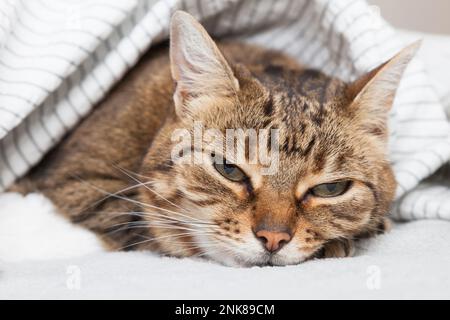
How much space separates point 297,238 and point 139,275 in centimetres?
32

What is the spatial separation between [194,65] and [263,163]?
0.30 meters

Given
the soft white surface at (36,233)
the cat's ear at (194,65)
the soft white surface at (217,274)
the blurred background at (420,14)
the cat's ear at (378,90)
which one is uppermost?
the blurred background at (420,14)

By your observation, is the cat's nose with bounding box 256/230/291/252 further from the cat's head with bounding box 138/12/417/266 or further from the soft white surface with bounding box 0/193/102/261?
the soft white surface with bounding box 0/193/102/261

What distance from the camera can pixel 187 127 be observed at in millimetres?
1328

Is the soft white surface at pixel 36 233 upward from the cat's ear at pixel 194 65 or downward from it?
downward

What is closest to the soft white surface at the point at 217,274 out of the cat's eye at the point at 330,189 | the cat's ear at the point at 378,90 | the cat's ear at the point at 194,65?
the cat's eye at the point at 330,189

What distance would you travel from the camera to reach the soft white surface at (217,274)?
101 centimetres

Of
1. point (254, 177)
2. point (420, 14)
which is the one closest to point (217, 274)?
point (254, 177)

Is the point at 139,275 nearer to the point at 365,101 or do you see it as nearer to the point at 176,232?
the point at 176,232

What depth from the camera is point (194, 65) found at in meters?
1.31

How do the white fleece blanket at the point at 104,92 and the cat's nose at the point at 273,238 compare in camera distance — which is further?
the white fleece blanket at the point at 104,92

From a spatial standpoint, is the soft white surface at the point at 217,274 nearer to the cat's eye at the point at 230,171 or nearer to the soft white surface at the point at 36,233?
the soft white surface at the point at 36,233

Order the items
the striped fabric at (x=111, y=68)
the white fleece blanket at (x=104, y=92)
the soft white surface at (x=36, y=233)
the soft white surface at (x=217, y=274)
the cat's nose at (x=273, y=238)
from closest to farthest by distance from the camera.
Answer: the soft white surface at (x=217, y=274) → the cat's nose at (x=273, y=238) → the white fleece blanket at (x=104, y=92) → the soft white surface at (x=36, y=233) → the striped fabric at (x=111, y=68)
